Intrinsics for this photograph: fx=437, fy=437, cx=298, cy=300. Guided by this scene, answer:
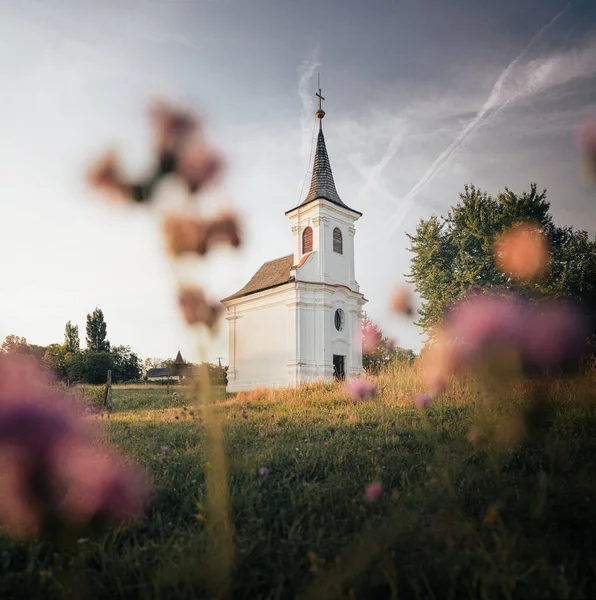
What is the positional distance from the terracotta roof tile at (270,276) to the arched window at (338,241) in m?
3.06

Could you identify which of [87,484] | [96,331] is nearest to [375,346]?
[87,484]

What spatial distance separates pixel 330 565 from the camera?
2.30m

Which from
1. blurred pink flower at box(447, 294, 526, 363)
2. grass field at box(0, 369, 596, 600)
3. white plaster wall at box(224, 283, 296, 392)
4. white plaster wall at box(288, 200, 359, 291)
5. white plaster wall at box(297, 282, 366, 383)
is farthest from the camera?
white plaster wall at box(288, 200, 359, 291)

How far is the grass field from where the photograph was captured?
7.14 feet

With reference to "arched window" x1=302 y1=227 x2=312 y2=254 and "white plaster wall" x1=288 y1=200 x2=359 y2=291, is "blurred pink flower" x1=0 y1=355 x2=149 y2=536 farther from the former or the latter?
"arched window" x1=302 y1=227 x2=312 y2=254

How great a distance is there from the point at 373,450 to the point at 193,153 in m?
4.26

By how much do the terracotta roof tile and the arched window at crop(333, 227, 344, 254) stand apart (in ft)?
10.0

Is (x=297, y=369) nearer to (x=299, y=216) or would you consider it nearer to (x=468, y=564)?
(x=299, y=216)

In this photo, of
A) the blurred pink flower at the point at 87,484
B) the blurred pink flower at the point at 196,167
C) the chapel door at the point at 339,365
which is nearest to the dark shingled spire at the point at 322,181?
the chapel door at the point at 339,365

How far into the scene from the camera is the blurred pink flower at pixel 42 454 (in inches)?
65.3

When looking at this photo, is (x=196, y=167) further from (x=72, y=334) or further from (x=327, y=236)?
(x=72, y=334)

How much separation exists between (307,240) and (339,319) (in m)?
5.05

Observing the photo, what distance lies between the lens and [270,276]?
28094mm

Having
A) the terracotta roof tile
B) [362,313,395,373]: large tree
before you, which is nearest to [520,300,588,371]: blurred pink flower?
[362,313,395,373]: large tree
